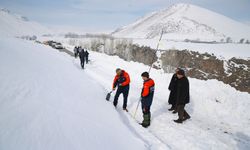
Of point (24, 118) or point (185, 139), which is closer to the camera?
point (24, 118)

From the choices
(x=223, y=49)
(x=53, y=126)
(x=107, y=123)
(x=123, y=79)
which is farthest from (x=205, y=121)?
(x=223, y=49)

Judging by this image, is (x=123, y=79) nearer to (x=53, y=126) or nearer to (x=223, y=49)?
(x=53, y=126)

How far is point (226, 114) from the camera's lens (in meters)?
10.2

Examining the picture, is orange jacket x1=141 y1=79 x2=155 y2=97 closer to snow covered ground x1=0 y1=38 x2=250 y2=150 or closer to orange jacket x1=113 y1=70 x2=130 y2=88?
orange jacket x1=113 y1=70 x2=130 y2=88

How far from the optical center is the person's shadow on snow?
7154mm

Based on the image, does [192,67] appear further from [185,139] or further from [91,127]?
[91,127]

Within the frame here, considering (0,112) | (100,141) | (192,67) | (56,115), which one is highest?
(0,112)

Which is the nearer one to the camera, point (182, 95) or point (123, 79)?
point (182, 95)

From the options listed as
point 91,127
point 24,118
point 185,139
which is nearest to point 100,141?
point 91,127

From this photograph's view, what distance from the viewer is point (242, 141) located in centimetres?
761

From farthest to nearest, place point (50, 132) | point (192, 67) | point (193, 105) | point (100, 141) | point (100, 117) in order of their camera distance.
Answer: point (192, 67)
point (193, 105)
point (100, 117)
point (100, 141)
point (50, 132)

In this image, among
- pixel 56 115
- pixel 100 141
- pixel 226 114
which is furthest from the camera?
pixel 226 114

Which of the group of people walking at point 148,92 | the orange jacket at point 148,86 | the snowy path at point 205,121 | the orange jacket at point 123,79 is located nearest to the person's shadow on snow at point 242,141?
the snowy path at point 205,121

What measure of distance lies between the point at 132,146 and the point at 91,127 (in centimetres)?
127
